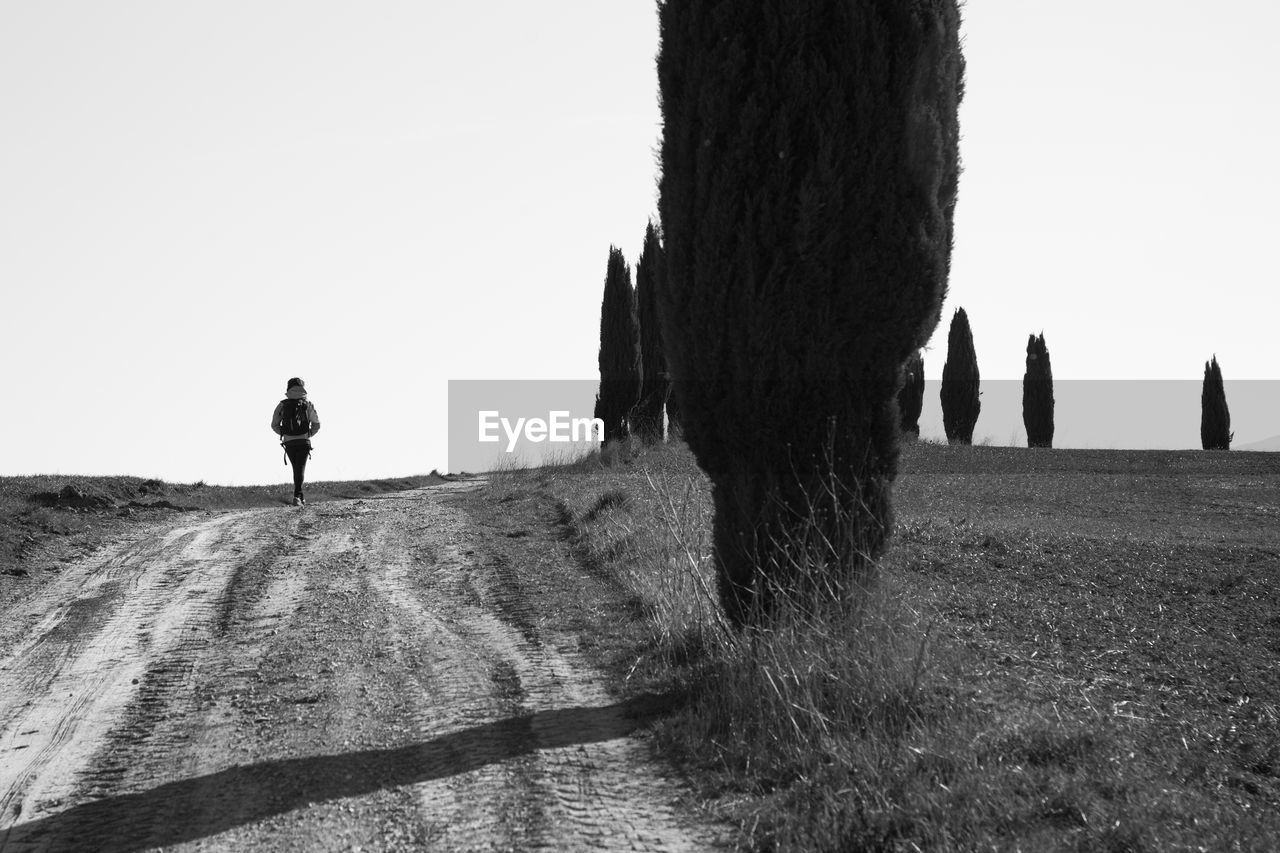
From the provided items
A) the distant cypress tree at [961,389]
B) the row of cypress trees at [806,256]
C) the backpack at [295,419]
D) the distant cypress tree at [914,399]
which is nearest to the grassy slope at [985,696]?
the row of cypress trees at [806,256]

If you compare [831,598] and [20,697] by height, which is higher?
[831,598]

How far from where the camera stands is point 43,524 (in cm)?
1370

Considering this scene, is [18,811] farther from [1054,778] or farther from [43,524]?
[43,524]

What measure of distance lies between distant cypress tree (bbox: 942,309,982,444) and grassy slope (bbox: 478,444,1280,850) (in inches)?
991

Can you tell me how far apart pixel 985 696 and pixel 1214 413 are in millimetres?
32827

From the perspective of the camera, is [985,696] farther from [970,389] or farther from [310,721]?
[970,389]

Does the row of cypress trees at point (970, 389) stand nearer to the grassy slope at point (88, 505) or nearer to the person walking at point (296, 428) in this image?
the grassy slope at point (88, 505)

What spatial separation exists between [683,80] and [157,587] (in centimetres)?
659

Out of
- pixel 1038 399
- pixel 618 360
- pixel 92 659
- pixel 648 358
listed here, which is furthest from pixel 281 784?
pixel 1038 399

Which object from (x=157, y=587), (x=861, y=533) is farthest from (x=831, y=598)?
(x=157, y=587)

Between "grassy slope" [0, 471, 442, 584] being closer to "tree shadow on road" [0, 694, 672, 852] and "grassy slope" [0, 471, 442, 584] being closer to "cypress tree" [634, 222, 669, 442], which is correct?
"tree shadow on road" [0, 694, 672, 852]

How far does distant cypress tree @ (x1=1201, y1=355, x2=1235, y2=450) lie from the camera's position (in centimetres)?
3541

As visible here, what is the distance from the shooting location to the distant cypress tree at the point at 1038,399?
38425 mm

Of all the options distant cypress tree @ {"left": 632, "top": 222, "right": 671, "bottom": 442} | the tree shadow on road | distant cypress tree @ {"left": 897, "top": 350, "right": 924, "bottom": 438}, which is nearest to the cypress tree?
distant cypress tree @ {"left": 632, "top": 222, "right": 671, "bottom": 442}
